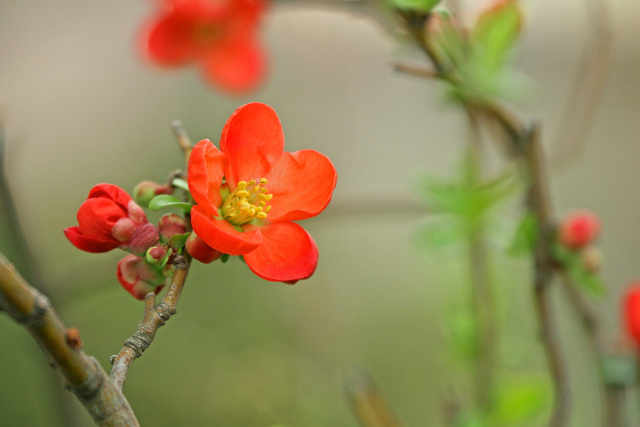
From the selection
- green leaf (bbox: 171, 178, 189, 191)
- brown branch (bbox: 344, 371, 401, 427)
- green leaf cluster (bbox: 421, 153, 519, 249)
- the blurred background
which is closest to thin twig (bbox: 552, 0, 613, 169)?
green leaf cluster (bbox: 421, 153, 519, 249)

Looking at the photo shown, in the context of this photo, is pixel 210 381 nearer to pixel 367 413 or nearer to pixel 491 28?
pixel 367 413

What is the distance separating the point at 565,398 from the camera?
48 cm

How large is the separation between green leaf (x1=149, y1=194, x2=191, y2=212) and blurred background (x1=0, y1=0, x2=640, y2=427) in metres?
0.46

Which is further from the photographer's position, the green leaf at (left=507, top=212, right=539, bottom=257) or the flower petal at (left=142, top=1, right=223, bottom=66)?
the flower petal at (left=142, top=1, right=223, bottom=66)

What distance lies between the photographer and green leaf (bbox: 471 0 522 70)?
1.70 ft

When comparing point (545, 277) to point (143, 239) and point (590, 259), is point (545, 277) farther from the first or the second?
point (143, 239)

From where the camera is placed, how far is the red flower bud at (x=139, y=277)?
0.27 meters

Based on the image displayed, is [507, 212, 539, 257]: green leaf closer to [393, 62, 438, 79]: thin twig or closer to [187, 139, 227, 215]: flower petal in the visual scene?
[393, 62, 438, 79]: thin twig

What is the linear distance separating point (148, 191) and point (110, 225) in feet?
0.14

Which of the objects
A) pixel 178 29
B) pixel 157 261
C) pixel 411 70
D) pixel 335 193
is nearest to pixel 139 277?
pixel 157 261

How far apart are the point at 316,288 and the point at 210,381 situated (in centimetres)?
25

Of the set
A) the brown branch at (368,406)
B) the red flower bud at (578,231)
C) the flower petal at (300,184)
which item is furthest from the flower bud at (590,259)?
the flower petal at (300,184)

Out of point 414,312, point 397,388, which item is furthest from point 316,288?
point 414,312

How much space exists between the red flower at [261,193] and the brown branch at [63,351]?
7 centimetres
